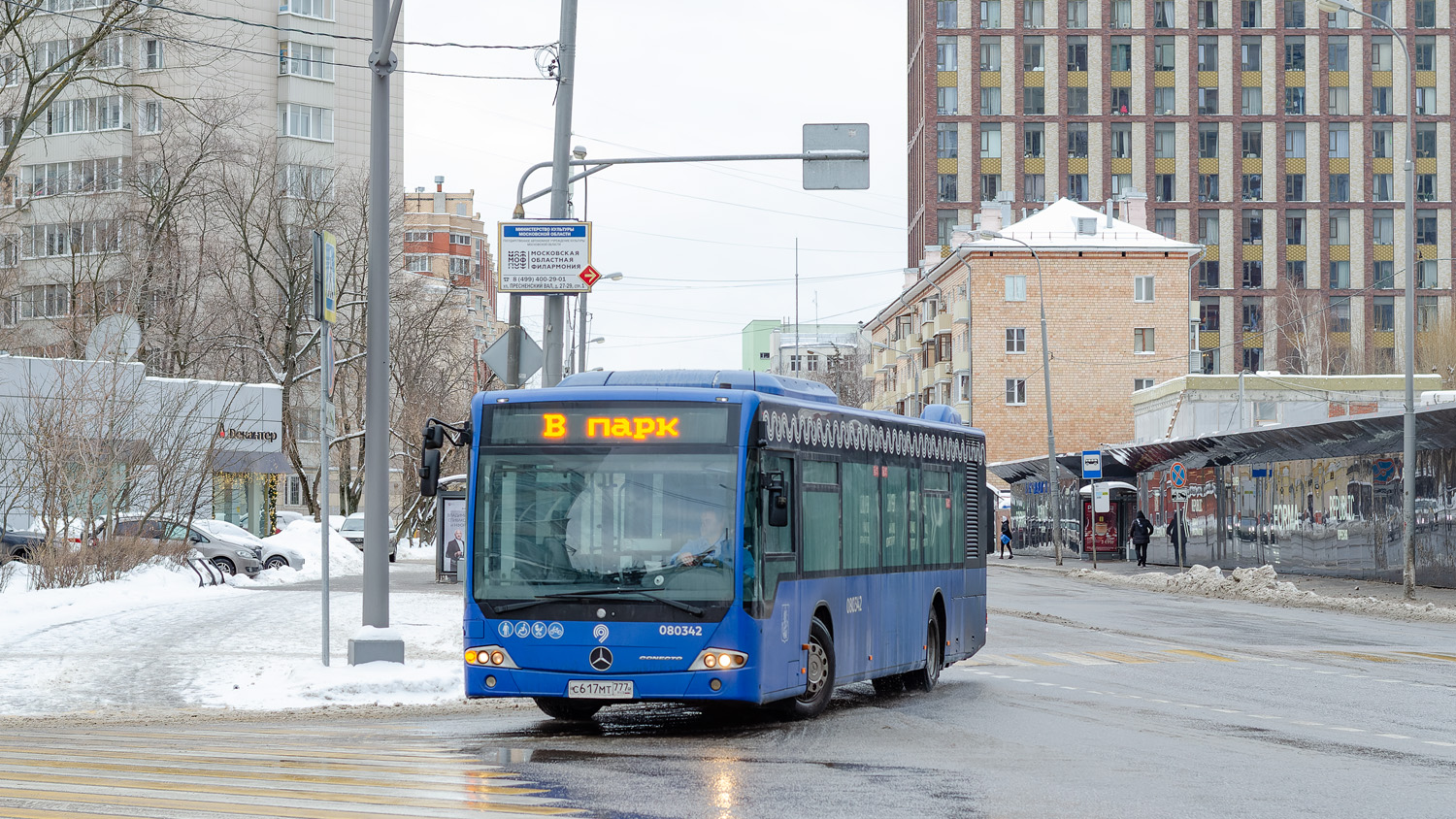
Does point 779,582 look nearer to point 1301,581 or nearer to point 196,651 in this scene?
point 196,651

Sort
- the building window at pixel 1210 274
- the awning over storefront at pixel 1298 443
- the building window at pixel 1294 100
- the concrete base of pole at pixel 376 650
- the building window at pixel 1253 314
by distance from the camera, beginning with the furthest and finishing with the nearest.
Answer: the building window at pixel 1253 314, the building window at pixel 1210 274, the building window at pixel 1294 100, the awning over storefront at pixel 1298 443, the concrete base of pole at pixel 376 650

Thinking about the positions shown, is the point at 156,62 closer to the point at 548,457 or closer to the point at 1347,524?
the point at 1347,524

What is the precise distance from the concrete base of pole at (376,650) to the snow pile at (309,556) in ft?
72.6

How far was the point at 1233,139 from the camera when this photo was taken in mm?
108438

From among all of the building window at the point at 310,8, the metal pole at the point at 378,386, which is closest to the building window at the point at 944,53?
the building window at the point at 310,8

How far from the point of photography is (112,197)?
57125 millimetres

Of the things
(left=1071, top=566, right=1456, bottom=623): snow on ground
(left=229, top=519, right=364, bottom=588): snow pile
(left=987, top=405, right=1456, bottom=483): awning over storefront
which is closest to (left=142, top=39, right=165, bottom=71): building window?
(left=229, top=519, right=364, bottom=588): snow pile

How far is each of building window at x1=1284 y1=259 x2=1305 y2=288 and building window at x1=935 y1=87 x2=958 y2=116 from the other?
902 inches

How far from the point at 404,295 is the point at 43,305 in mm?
14527

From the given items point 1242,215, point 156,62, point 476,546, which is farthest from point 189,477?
point 1242,215

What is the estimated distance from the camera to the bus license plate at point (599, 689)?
1220 cm

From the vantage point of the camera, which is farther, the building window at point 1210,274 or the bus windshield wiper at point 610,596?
the building window at point 1210,274

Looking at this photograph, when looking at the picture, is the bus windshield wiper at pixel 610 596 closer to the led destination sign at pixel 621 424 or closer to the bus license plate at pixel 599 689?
the bus license plate at pixel 599 689

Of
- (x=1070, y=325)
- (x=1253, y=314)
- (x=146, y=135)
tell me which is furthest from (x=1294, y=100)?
(x=146, y=135)
